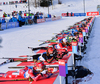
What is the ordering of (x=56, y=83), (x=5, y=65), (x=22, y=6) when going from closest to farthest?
(x=56, y=83) → (x=5, y=65) → (x=22, y=6)

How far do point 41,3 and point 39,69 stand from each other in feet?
234

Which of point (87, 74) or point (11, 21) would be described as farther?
point (11, 21)

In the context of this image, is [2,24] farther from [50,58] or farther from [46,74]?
[46,74]

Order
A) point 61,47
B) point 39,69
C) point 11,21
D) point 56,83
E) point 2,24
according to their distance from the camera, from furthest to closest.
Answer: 1. point 11,21
2. point 2,24
3. point 61,47
4. point 39,69
5. point 56,83

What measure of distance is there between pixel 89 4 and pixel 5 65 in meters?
70.2

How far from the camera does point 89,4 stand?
7300 centimetres

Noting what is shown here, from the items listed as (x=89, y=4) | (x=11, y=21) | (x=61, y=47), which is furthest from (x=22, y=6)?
(x=61, y=47)

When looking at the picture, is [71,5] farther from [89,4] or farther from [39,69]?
[39,69]

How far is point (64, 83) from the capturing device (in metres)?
5.36

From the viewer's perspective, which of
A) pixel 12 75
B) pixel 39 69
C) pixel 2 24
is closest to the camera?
pixel 39 69

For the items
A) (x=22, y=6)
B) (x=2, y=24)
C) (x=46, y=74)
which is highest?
(x=22, y=6)

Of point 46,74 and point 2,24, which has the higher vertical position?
point 2,24

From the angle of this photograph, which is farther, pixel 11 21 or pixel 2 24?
pixel 11 21

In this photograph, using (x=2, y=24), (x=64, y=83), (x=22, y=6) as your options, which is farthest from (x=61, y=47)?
(x=22, y=6)
